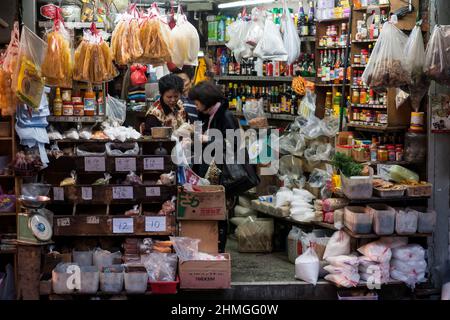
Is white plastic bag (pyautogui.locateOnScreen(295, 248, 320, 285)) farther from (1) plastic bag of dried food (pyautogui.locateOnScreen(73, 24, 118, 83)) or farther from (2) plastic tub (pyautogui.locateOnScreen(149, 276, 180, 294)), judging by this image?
(1) plastic bag of dried food (pyautogui.locateOnScreen(73, 24, 118, 83))

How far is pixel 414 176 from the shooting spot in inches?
339

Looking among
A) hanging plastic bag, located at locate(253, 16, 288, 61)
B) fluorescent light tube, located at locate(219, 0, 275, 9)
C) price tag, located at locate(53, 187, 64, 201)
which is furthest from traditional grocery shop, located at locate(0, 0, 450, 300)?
fluorescent light tube, located at locate(219, 0, 275, 9)

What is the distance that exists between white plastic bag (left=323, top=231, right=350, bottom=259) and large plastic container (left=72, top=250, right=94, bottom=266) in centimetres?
236

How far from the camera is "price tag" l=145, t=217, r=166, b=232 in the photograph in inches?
315

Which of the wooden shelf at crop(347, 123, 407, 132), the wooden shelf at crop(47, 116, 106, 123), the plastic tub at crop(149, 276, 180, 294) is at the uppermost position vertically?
the wooden shelf at crop(47, 116, 106, 123)

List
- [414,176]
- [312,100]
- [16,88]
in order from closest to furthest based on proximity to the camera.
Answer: [16,88], [414,176], [312,100]

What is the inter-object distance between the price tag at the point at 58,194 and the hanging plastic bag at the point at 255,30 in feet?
12.5

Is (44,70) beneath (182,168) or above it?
above

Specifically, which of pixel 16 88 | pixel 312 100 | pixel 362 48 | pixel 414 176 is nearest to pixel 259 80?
pixel 312 100

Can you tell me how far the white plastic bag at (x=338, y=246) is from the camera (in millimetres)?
8430

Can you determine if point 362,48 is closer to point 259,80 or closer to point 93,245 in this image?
point 259,80

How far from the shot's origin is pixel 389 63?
830 centimetres

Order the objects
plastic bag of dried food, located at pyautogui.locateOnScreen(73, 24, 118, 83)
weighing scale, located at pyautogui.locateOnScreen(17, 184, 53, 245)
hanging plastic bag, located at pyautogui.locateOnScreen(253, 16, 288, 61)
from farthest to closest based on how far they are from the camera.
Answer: hanging plastic bag, located at pyautogui.locateOnScreen(253, 16, 288, 61) → plastic bag of dried food, located at pyautogui.locateOnScreen(73, 24, 118, 83) → weighing scale, located at pyautogui.locateOnScreen(17, 184, 53, 245)
